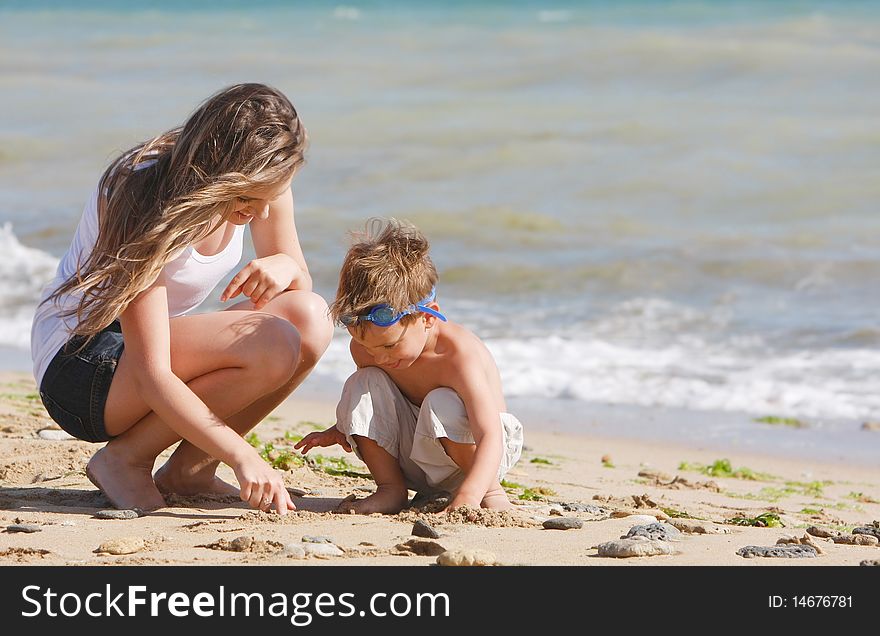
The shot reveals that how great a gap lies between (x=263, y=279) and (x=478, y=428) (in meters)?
0.75

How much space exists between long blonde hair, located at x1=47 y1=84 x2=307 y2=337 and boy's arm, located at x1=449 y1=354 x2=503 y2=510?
77cm

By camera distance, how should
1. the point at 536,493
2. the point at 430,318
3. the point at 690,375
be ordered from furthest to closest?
1. the point at 690,375
2. the point at 536,493
3. the point at 430,318

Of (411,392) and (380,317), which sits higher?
(380,317)

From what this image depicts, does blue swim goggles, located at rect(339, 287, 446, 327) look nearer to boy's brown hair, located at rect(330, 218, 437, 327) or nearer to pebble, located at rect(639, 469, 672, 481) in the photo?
boy's brown hair, located at rect(330, 218, 437, 327)

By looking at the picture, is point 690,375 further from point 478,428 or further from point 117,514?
point 117,514

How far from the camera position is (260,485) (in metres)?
3.12

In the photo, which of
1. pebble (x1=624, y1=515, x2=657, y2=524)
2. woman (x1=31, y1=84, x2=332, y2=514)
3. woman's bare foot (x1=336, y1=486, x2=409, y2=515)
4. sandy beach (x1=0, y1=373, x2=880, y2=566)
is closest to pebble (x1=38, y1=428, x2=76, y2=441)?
sandy beach (x1=0, y1=373, x2=880, y2=566)

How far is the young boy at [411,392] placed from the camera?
3.30m

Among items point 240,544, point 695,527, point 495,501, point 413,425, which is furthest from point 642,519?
point 240,544

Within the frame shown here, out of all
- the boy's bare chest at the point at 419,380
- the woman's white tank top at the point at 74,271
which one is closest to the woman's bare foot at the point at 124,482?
the woman's white tank top at the point at 74,271
